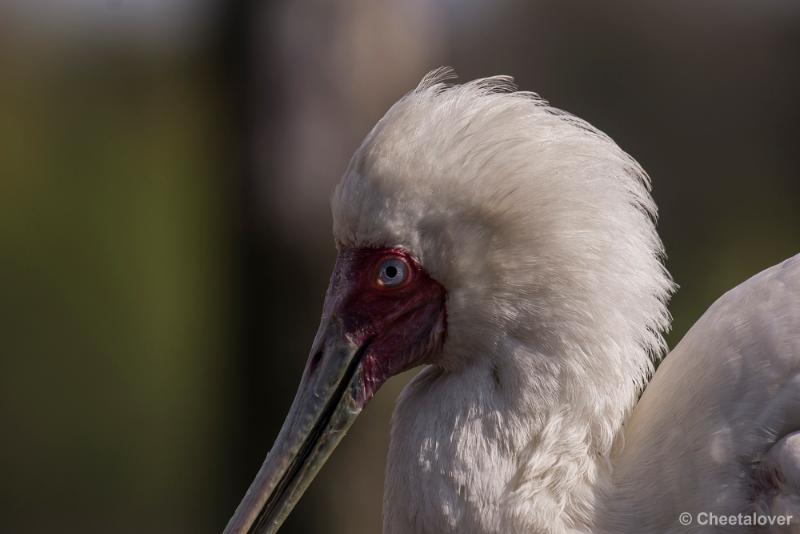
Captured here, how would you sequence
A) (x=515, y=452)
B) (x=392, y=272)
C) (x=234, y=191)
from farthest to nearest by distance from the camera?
(x=234, y=191) < (x=392, y=272) < (x=515, y=452)

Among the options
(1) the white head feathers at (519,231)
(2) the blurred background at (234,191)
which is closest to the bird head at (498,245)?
(1) the white head feathers at (519,231)

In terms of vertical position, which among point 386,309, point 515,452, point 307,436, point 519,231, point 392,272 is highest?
point 519,231

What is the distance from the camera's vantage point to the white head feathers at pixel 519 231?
2957mm

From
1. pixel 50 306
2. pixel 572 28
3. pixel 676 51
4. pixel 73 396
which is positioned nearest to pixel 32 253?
pixel 50 306

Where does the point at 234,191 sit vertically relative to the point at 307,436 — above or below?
below

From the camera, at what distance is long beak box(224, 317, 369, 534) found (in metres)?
3.12

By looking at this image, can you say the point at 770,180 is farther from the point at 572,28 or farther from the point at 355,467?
the point at 355,467

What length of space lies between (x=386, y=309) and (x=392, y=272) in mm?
131

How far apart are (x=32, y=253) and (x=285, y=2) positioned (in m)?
6.96

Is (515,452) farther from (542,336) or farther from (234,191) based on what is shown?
(234,191)

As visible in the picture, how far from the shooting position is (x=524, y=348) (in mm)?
2959

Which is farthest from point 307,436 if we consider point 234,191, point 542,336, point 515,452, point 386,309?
point 234,191

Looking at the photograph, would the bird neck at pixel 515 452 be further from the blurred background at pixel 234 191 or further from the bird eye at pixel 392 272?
the blurred background at pixel 234 191

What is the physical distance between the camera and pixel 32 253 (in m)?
12.7
